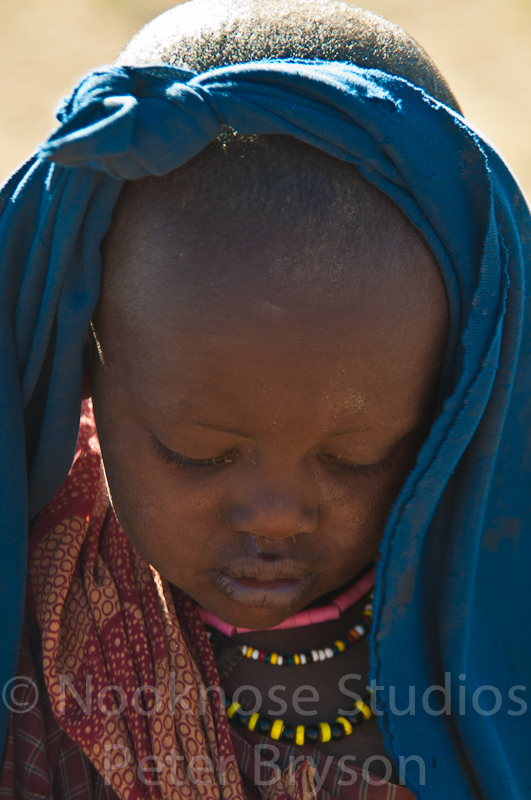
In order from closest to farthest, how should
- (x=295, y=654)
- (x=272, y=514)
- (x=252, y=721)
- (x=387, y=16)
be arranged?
(x=272, y=514)
(x=252, y=721)
(x=295, y=654)
(x=387, y=16)

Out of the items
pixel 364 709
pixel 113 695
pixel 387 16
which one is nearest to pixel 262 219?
pixel 113 695

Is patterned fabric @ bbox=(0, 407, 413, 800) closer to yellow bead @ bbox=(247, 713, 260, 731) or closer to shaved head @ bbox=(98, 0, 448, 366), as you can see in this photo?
yellow bead @ bbox=(247, 713, 260, 731)

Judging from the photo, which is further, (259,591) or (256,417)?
(259,591)

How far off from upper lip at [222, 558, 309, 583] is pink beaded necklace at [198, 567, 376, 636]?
205 millimetres

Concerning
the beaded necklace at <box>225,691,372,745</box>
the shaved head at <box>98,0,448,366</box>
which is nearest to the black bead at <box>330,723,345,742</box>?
the beaded necklace at <box>225,691,372,745</box>

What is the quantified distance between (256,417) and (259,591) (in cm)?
32

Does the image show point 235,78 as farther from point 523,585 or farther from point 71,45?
point 71,45

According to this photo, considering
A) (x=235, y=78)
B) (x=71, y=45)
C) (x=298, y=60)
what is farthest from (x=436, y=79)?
(x=71, y=45)

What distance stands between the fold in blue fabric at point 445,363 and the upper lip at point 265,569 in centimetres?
14

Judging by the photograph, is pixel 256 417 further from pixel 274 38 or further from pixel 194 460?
pixel 274 38

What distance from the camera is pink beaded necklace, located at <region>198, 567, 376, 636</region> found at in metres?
1.59

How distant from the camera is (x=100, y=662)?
4.63ft

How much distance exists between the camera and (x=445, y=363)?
1.34m

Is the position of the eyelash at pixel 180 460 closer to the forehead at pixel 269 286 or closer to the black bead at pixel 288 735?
the forehead at pixel 269 286
